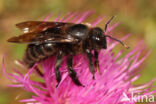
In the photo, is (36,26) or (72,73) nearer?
(72,73)

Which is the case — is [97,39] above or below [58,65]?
above

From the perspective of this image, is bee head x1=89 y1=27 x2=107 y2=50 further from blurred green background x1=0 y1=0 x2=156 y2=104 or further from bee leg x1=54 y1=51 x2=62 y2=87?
blurred green background x1=0 y1=0 x2=156 y2=104

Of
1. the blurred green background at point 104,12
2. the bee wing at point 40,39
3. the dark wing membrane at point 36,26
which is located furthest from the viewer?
the blurred green background at point 104,12

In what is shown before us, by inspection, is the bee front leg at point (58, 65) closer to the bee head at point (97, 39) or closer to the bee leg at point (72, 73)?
the bee leg at point (72, 73)

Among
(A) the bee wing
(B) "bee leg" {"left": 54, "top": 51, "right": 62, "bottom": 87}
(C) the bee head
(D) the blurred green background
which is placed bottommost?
(B) "bee leg" {"left": 54, "top": 51, "right": 62, "bottom": 87}

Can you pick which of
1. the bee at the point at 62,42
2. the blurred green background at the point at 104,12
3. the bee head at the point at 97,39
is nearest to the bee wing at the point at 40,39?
the bee at the point at 62,42

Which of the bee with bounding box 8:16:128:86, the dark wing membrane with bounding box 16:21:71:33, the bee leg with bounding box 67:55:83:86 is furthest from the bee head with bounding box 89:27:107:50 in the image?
the dark wing membrane with bounding box 16:21:71:33

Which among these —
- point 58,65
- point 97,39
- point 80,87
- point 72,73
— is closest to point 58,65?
point 58,65

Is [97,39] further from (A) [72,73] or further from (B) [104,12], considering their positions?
(B) [104,12]

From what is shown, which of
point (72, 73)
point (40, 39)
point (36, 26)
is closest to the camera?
point (40, 39)
